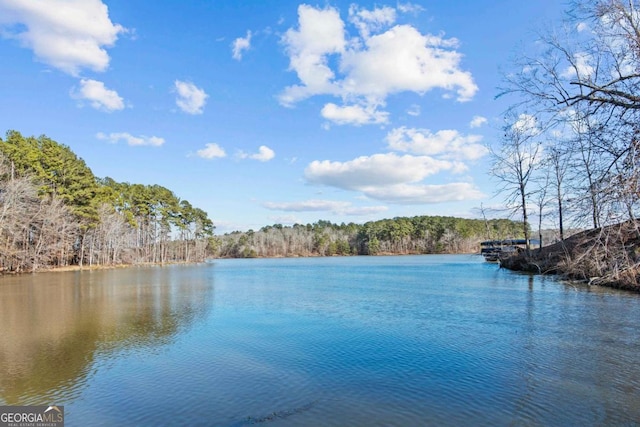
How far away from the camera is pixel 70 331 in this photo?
11422mm

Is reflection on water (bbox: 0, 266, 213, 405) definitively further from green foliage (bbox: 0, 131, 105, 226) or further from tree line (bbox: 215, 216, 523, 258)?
Result: tree line (bbox: 215, 216, 523, 258)

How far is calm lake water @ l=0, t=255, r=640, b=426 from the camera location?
18.8 feet

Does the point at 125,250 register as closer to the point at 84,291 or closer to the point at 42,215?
the point at 42,215

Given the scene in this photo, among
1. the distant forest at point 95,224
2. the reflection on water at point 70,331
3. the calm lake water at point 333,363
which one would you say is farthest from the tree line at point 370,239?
the calm lake water at point 333,363

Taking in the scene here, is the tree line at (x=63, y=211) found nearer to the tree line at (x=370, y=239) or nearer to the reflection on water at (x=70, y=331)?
the reflection on water at (x=70, y=331)

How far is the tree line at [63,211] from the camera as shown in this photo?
34.9m

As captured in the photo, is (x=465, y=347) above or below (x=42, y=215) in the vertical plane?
below

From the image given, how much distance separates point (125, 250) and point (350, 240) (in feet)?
250

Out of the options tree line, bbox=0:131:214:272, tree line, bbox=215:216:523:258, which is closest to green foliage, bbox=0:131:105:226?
tree line, bbox=0:131:214:272

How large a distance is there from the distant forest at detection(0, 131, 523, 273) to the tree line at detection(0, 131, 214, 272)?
0.09 m

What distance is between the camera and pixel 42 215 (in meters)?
38.3

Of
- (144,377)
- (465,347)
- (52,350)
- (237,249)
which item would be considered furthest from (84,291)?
(237,249)

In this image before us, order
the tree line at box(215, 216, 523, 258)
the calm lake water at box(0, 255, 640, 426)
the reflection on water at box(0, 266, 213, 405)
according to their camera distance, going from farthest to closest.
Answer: the tree line at box(215, 216, 523, 258)
the reflection on water at box(0, 266, 213, 405)
the calm lake water at box(0, 255, 640, 426)

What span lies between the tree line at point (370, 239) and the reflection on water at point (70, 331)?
91.9 m
